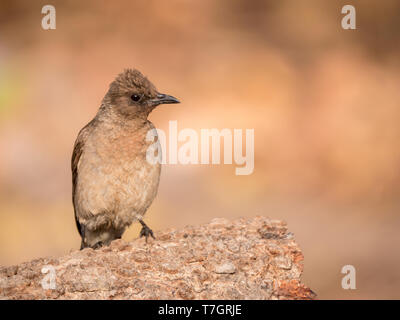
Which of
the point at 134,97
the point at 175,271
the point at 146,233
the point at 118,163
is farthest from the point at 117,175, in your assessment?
the point at 175,271

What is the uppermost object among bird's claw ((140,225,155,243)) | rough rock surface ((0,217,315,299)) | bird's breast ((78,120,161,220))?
bird's breast ((78,120,161,220))

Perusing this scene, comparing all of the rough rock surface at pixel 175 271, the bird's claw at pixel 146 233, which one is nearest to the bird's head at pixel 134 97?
the bird's claw at pixel 146 233

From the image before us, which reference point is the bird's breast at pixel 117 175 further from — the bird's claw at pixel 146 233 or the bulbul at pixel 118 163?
the bird's claw at pixel 146 233

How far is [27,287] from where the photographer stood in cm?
533

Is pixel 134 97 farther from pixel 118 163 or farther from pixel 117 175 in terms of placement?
pixel 117 175

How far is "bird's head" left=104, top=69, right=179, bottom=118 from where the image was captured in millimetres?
7254

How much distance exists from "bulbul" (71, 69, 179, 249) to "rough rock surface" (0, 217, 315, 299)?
0.98m

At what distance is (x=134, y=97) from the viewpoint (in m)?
7.27

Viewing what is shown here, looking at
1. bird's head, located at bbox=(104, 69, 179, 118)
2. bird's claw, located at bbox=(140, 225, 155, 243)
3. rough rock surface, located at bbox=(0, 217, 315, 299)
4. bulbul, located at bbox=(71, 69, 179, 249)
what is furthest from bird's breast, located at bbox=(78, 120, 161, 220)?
rough rock surface, located at bbox=(0, 217, 315, 299)

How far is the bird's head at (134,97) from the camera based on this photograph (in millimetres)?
7254

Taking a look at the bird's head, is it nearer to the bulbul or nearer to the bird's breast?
the bulbul

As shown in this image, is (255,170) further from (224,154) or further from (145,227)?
(145,227)

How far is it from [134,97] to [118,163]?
2.91ft

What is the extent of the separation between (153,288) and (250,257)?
3.36 ft
